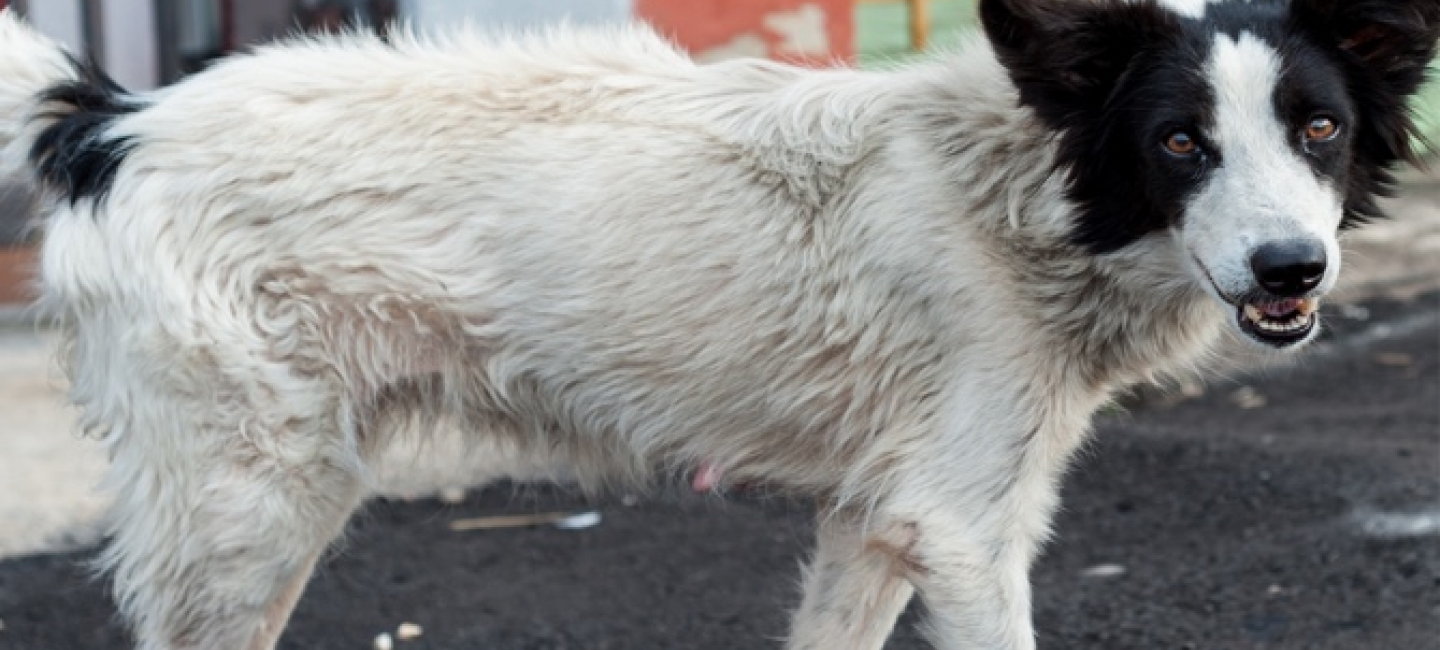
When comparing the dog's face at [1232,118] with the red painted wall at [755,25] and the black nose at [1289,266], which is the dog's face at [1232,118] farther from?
the red painted wall at [755,25]

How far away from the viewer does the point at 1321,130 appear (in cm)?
355

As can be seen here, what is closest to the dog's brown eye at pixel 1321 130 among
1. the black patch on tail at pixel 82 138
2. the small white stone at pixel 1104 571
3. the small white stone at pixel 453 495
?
the small white stone at pixel 1104 571

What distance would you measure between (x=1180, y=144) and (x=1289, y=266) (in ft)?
1.00

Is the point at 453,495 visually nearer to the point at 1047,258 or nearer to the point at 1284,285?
the point at 1047,258

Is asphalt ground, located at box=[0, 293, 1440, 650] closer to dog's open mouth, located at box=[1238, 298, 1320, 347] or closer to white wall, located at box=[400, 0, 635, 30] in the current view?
dog's open mouth, located at box=[1238, 298, 1320, 347]

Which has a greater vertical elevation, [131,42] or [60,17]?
[60,17]

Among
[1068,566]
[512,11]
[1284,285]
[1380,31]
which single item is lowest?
[1068,566]

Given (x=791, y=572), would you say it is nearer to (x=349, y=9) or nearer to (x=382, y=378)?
(x=382, y=378)

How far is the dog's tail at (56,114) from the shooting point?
3.83 metres

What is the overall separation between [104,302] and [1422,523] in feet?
11.4

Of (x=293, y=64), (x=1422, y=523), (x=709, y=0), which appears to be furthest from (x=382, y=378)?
(x=709, y=0)

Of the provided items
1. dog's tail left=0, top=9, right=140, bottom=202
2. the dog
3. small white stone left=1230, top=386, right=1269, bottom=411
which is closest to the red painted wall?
small white stone left=1230, top=386, right=1269, bottom=411

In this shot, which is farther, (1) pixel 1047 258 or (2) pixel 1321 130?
(1) pixel 1047 258

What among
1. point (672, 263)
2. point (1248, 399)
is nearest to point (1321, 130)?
point (672, 263)
